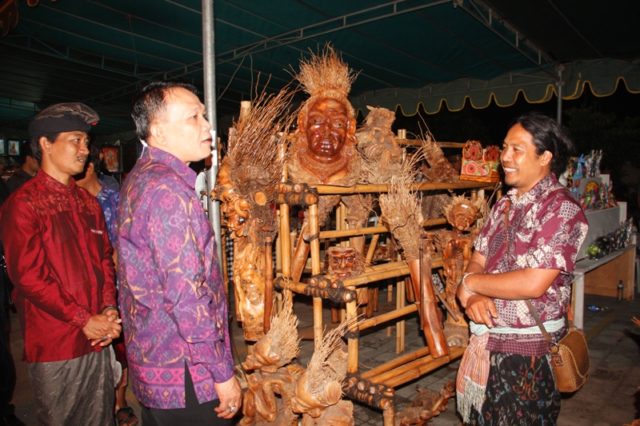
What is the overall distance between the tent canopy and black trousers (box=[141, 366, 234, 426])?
3.34m

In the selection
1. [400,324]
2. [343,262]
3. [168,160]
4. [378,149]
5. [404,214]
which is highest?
[378,149]

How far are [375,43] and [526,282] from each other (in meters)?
5.25

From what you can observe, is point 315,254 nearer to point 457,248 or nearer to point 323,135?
point 323,135

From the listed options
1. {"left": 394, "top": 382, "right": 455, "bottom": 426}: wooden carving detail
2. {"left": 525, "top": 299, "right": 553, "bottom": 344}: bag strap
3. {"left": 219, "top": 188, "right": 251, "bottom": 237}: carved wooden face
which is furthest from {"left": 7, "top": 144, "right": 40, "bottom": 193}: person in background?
{"left": 525, "top": 299, "right": 553, "bottom": 344}: bag strap

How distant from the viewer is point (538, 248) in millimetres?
1863

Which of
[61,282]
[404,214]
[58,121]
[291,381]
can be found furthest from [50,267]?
[404,214]

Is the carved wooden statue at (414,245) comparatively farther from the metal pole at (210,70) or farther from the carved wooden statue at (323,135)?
the metal pole at (210,70)

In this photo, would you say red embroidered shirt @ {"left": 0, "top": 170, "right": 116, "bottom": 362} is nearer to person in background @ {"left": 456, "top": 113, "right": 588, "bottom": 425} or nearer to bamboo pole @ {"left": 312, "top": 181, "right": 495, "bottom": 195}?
bamboo pole @ {"left": 312, "top": 181, "right": 495, "bottom": 195}

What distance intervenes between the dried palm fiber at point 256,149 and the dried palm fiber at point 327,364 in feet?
3.52

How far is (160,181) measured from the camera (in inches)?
59.9

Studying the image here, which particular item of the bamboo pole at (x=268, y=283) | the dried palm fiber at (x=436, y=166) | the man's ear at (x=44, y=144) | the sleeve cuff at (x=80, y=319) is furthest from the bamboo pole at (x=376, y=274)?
the man's ear at (x=44, y=144)

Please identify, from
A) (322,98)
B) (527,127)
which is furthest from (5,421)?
(527,127)

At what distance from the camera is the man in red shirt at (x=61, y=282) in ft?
6.96

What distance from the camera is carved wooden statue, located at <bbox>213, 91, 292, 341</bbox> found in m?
2.93
